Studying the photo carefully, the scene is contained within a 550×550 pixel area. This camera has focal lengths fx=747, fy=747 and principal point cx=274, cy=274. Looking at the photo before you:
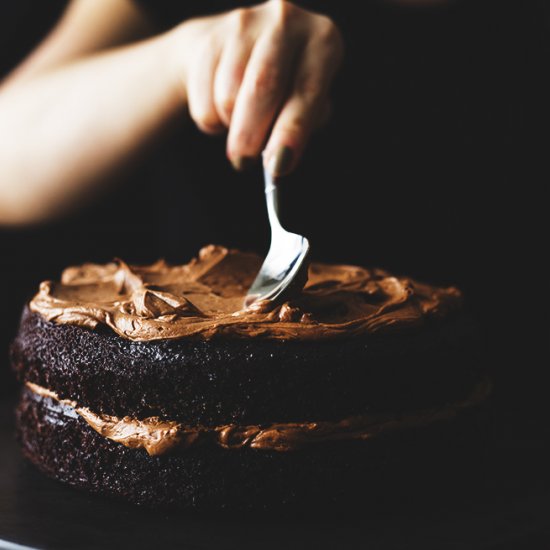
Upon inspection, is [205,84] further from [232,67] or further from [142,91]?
[142,91]

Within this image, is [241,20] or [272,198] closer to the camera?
[272,198]

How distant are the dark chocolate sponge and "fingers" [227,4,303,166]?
47 centimetres

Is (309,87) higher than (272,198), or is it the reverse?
(309,87)

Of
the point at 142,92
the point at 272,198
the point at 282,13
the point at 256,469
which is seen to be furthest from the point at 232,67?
the point at 256,469

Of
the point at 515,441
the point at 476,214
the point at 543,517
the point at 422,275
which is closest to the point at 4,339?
the point at 422,275

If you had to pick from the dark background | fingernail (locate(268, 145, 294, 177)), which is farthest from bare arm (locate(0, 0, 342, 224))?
the dark background

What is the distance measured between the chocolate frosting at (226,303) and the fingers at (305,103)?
0.23 meters

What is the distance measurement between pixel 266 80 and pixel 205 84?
167 millimetres

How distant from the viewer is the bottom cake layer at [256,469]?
1.19 m

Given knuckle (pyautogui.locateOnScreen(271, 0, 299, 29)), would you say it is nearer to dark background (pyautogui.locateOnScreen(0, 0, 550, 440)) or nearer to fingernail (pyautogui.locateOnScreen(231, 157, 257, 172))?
fingernail (pyautogui.locateOnScreen(231, 157, 257, 172))

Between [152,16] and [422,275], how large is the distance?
4.02ft

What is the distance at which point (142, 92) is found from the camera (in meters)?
2.11

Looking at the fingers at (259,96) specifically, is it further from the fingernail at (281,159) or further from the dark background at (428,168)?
the dark background at (428,168)

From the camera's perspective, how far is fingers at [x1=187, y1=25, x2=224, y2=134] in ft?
5.17
